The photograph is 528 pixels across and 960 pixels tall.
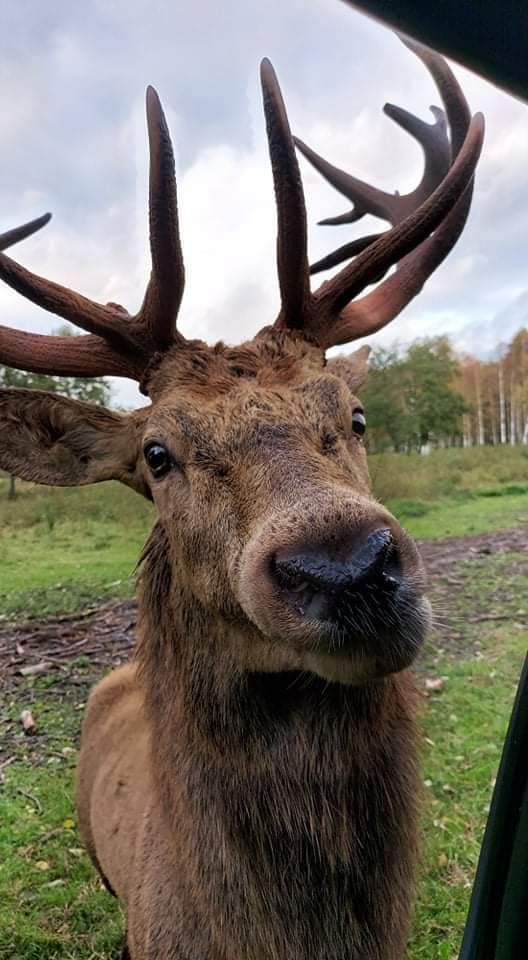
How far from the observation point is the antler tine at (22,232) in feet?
7.71

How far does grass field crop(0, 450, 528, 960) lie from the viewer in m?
3.01

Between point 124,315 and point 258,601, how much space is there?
4.06 ft

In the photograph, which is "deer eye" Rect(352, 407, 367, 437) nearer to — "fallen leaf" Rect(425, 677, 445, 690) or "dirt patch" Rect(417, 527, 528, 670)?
"dirt patch" Rect(417, 527, 528, 670)

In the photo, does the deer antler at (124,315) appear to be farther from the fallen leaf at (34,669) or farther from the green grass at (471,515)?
the green grass at (471,515)

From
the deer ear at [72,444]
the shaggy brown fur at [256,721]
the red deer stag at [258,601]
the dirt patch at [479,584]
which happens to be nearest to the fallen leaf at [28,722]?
the red deer stag at [258,601]

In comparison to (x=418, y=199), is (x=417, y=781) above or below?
below

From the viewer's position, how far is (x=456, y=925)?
2902mm

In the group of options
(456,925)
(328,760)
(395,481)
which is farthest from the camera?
(395,481)

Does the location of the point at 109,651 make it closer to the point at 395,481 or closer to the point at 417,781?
the point at 395,481

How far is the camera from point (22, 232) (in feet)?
7.98

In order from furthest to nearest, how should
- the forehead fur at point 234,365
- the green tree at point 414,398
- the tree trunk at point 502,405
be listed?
the tree trunk at point 502,405 < the green tree at point 414,398 < the forehead fur at point 234,365

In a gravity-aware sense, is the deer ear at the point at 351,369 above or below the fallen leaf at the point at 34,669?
above

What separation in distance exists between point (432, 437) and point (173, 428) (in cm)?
428

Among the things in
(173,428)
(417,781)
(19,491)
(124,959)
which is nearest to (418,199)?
(173,428)
